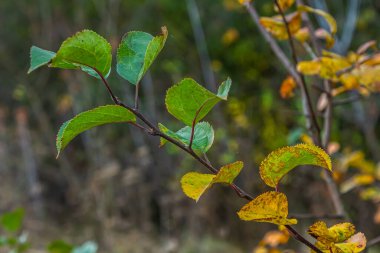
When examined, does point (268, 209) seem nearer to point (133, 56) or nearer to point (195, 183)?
point (195, 183)

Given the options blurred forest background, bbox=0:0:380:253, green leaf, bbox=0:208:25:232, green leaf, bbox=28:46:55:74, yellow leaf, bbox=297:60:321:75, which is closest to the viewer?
green leaf, bbox=28:46:55:74

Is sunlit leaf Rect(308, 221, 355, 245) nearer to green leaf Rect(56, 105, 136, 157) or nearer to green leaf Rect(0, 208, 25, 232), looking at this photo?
green leaf Rect(56, 105, 136, 157)

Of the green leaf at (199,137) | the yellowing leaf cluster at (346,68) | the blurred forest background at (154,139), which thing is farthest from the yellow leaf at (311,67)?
the blurred forest background at (154,139)

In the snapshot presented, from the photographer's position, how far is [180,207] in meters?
3.89

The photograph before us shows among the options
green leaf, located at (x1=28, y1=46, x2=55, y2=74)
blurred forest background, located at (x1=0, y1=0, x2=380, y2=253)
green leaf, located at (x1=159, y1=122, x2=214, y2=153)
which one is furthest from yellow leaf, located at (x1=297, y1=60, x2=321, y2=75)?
blurred forest background, located at (x1=0, y1=0, x2=380, y2=253)

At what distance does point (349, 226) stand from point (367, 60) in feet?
1.43

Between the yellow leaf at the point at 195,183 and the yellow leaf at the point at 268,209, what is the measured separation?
5 centimetres

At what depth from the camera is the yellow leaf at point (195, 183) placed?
1.45ft

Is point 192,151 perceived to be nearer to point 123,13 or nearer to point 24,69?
point 123,13

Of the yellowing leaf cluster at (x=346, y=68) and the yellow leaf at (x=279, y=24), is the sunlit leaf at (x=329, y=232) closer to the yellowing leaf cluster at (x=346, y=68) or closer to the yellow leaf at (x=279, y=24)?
the yellowing leaf cluster at (x=346, y=68)

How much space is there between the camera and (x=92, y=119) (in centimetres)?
41

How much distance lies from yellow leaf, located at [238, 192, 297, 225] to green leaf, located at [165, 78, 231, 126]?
85 millimetres

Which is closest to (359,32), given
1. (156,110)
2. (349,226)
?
(156,110)

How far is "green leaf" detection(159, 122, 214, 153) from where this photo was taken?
44cm
